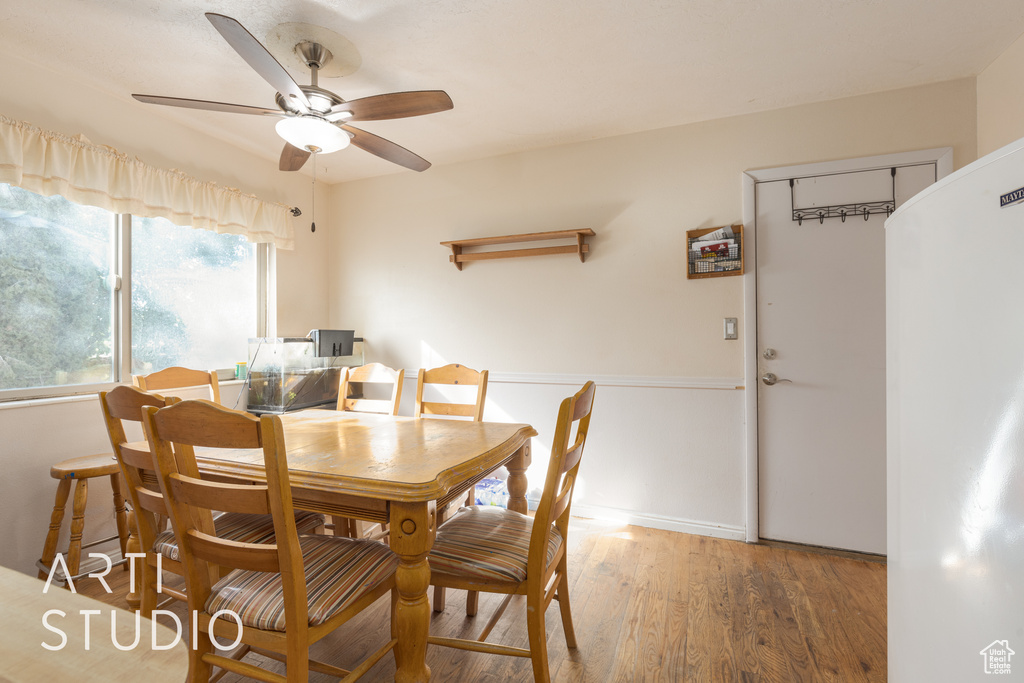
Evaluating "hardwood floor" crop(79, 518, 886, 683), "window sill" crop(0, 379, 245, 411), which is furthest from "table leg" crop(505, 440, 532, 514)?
"window sill" crop(0, 379, 245, 411)

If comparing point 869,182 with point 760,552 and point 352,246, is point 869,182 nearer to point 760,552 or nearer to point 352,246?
point 760,552

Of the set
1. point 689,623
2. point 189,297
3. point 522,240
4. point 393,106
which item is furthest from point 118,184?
point 689,623

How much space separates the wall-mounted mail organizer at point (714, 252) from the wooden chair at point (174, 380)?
2.67m

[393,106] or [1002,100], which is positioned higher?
[1002,100]

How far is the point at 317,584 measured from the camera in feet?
3.94

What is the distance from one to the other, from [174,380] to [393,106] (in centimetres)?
171

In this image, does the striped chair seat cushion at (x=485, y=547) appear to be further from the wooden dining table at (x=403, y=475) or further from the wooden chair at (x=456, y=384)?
the wooden chair at (x=456, y=384)

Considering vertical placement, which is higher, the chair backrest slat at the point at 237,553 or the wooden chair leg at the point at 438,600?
the chair backrest slat at the point at 237,553

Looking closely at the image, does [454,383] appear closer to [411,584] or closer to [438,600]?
[438,600]

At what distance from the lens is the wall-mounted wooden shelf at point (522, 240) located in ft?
9.74

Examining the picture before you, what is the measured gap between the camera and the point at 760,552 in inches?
100.0

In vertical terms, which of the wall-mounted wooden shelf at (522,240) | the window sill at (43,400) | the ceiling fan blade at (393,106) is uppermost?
the ceiling fan blade at (393,106)

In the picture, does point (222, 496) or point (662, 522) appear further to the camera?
point (662, 522)

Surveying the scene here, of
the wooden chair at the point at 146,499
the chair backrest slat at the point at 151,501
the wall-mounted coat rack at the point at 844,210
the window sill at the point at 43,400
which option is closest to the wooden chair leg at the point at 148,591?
the wooden chair at the point at 146,499
